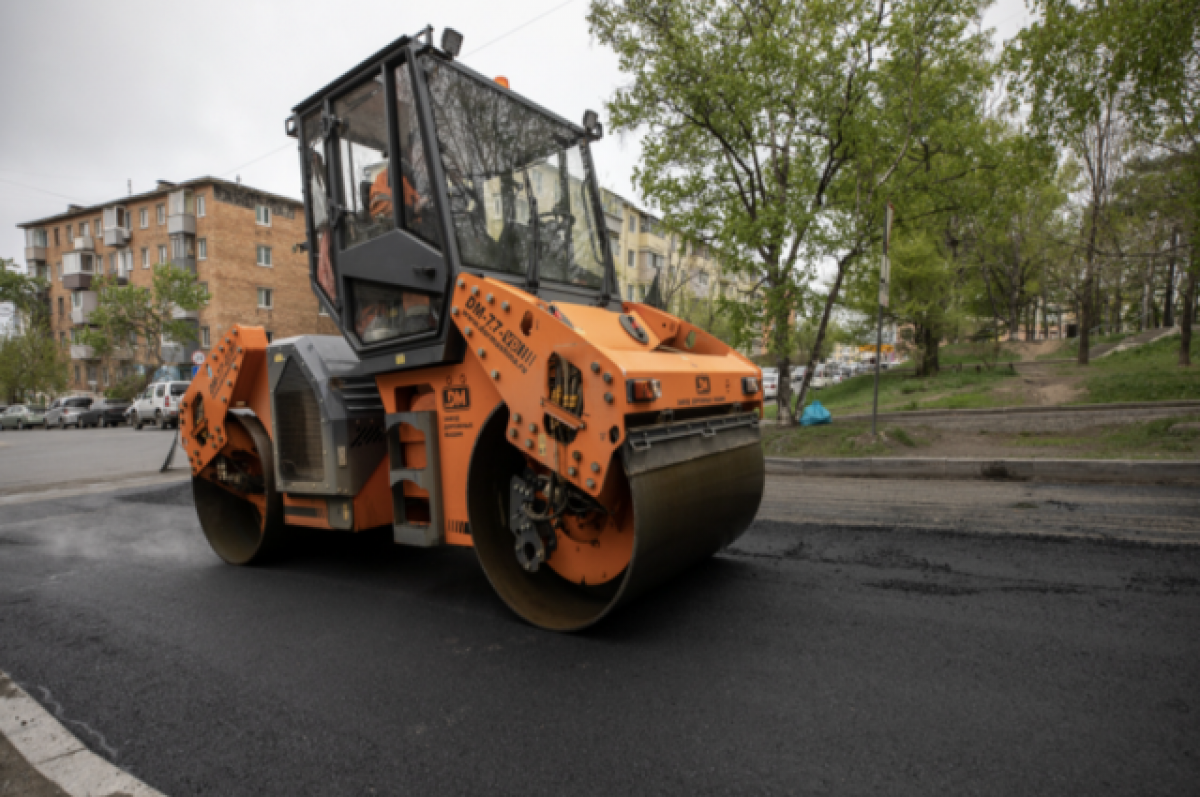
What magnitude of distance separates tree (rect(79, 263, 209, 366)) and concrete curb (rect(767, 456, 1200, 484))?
37.5m

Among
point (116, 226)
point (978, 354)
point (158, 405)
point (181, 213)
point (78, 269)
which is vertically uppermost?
point (116, 226)

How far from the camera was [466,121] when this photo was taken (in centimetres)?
410

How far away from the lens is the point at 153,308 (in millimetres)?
36562

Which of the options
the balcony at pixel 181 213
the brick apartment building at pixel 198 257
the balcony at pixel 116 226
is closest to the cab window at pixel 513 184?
the brick apartment building at pixel 198 257

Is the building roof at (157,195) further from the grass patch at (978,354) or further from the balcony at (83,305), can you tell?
the grass patch at (978,354)

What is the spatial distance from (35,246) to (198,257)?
82.1ft

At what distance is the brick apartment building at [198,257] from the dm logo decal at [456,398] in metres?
39.3

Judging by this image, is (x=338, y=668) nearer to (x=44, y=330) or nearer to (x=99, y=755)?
(x=99, y=755)

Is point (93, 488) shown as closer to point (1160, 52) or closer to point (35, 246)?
→ point (1160, 52)

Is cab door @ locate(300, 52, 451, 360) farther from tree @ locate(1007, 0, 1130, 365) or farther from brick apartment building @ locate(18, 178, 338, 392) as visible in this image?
brick apartment building @ locate(18, 178, 338, 392)

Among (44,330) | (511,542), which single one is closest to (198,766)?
(511,542)

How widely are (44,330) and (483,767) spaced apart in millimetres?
58926

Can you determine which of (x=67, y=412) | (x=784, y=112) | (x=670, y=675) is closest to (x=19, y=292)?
(x=67, y=412)

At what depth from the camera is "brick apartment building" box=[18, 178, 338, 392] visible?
4028cm
